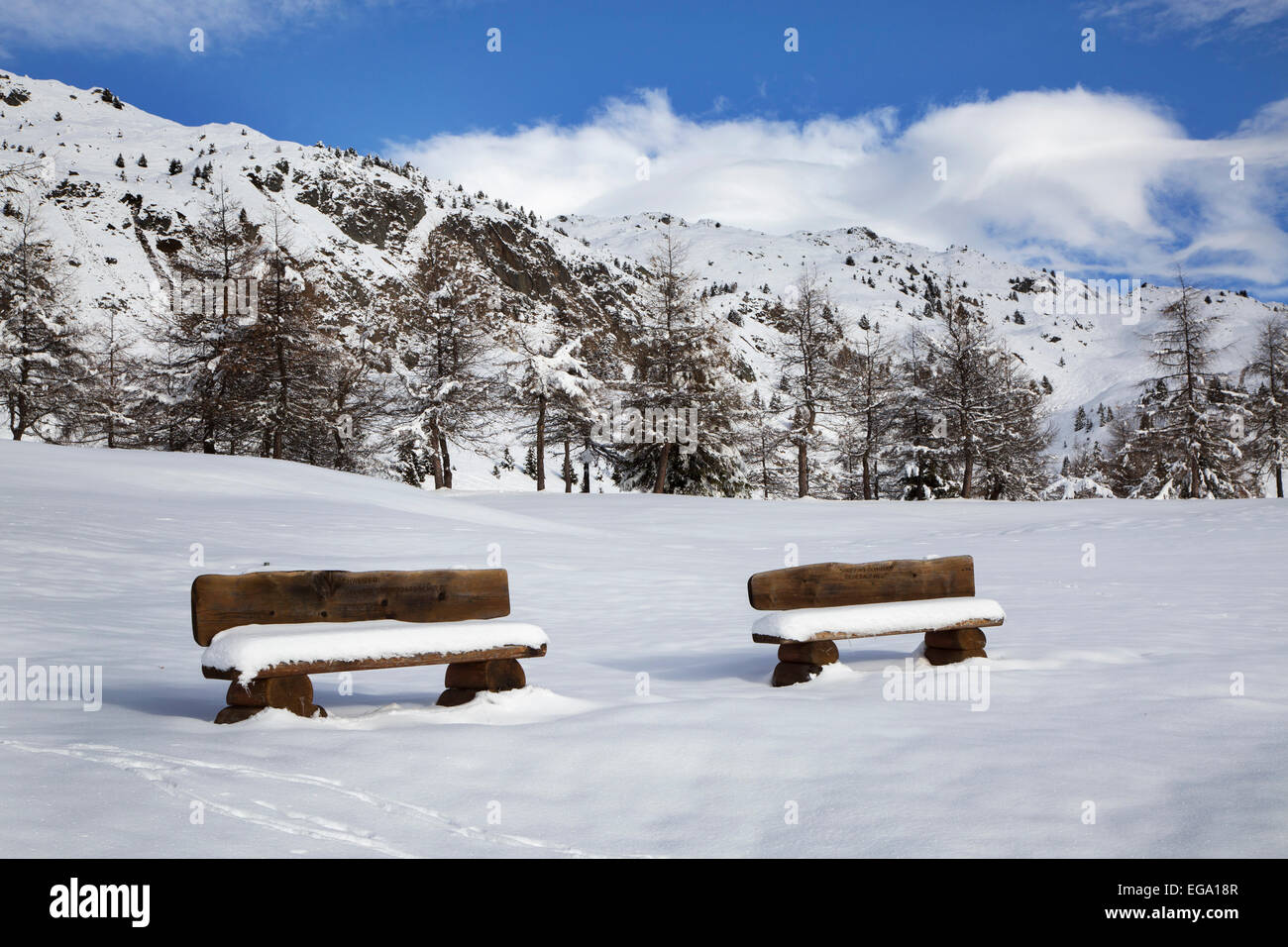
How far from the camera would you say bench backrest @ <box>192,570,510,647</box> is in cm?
469

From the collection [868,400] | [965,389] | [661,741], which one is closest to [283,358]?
[868,400]

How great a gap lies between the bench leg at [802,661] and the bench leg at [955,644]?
0.90 meters

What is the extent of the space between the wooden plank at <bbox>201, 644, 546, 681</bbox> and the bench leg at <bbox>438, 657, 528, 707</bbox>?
10 cm

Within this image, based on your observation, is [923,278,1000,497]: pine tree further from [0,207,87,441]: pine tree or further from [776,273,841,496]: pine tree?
[0,207,87,441]: pine tree

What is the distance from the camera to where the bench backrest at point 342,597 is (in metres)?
4.69

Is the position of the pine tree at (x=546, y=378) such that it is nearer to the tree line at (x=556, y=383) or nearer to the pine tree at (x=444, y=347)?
the tree line at (x=556, y=383)

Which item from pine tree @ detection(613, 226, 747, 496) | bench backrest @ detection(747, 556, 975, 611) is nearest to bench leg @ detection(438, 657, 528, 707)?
bench backrest @ detection(747, 556, 975, 611)

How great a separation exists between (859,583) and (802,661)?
0.70 m

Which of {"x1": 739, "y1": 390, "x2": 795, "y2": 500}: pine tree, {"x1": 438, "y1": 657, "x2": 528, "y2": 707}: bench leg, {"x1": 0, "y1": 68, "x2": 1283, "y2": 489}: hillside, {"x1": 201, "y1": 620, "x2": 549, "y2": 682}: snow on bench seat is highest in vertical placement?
{"x1": 0, "y1": 68, "x2": 1283, "y2": 489}: hillside

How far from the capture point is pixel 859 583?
6.31 metres

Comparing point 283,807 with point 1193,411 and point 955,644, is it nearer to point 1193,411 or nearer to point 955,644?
point 955,644

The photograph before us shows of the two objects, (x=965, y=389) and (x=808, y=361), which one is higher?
(x=808, y=361)

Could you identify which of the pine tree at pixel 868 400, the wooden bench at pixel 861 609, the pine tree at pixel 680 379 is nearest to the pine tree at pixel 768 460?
the pine tree at pixel 868 400
